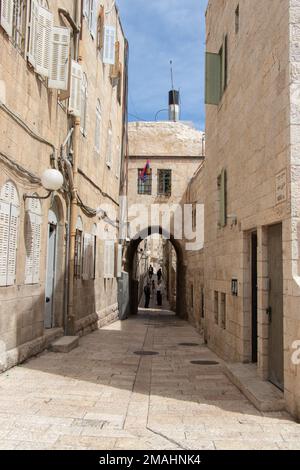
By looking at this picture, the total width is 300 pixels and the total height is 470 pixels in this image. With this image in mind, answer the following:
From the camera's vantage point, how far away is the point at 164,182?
21.2 m

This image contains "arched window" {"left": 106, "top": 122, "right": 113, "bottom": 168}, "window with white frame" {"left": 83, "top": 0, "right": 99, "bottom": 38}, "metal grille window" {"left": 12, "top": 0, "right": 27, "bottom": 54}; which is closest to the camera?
"metal grille window" {"left": 12, "top": 0, "right": 27, "bottom": 54}

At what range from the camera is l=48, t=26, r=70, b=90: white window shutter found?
8.70 m

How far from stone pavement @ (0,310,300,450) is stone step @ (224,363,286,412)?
106 mm

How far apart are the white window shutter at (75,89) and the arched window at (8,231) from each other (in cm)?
368

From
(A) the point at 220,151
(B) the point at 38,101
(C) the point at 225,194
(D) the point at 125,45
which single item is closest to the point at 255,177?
(C) the point at 225,194

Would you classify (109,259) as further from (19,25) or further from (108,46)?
(19,25)

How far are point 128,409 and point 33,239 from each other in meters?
3.95

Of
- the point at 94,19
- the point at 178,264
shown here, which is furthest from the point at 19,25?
the point at 178,264

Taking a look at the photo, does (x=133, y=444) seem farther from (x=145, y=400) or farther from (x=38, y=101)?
(x=38, y=101)

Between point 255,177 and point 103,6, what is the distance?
10.0 metres

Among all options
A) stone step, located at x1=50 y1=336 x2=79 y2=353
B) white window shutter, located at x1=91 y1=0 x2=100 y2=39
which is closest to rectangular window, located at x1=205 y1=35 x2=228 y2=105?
white window shutter, located at x1=91 y1=0 x2=100 y2=39

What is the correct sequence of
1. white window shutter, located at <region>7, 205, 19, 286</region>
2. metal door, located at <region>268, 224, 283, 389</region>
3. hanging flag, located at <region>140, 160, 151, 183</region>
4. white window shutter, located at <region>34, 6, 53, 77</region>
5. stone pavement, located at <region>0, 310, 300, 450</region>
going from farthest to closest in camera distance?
1. hanging flag, located at <region>140, 160, 151, 183</region>
2. white window shutter, located at <region>34, 6, 53, 77</region>
3. white window shutter, located at <region>7, 205, 19, 286</region>
4. metal door, located at <region>268, 224, 283, 389</region>
5. stone pavement, located at <region>0, 310, 300, 450</region>

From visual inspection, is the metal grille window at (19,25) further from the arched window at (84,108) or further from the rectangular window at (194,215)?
the rectangular window at (194,215)

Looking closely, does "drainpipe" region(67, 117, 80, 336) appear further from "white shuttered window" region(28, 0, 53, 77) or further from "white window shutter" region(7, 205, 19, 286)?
"white window shutter" region(7, 205, 19, 286)
